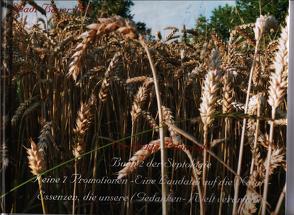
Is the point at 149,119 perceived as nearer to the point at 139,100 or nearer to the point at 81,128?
the point at 139,100

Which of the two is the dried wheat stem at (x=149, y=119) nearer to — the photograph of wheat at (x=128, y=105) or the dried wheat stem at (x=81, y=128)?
the photograph of wheat at (x=128, y=105)

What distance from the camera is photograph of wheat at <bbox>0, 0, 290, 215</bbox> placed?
193cm

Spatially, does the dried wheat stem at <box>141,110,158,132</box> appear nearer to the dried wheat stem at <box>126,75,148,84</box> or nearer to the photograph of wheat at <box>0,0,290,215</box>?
the photograph of wheat at <box>0,0,290,215</box>

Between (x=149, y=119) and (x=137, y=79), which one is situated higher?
(x=137, y=79)

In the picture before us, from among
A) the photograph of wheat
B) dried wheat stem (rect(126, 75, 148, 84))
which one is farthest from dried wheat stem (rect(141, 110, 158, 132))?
dried wheat stem (rect(126, 75, 148, 84))

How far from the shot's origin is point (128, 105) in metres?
2.02

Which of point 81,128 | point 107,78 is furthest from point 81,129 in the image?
point 107,78

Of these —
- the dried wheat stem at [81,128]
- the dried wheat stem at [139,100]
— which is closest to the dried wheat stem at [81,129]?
the dried wheat stem at [81,128]

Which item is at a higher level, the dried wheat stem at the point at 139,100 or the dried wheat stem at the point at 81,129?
the dried wheat stem at the point at 139,100

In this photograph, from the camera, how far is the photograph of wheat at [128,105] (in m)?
1.93

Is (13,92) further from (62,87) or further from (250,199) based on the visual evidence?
(250,199)

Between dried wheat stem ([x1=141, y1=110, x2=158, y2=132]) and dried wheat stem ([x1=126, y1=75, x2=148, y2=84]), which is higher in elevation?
dried wheat stem ([x1=126, y1=75, x2=148, y2=84])

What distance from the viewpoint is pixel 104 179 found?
198cm

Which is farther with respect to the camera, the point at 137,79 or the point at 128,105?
the point at 128,105
